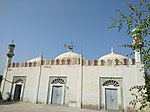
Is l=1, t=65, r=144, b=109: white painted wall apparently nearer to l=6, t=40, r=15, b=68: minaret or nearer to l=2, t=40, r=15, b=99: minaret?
l=2, t=40, r=15, b=99: minaret

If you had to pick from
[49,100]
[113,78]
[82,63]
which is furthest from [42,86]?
[113,78]

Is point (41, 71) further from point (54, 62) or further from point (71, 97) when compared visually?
point (71, 97)

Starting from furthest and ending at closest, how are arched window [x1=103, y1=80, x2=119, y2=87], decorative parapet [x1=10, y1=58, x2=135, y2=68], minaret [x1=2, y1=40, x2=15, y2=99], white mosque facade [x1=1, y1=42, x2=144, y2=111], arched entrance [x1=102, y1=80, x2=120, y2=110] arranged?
minaret [x1=2, y1=40, x2=15, y2=99] < decorative parapet [x1=10, y1=58, x2=135, y2=68] < arched window [x1=103, y1=80, x2=119, y2=87] < white mosque facade [x1=1, y1=42, x2=144, y2=111] < arched entrance [x1=102, y1=80, x2=120, y2=110]

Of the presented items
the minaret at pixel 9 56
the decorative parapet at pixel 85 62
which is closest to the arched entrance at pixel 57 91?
the decorative parapet at pixel 85 62

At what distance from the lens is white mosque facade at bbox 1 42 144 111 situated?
12.3 metres

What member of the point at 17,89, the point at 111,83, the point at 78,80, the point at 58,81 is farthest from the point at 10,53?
the point at 111,83

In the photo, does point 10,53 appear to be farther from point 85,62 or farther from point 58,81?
point 85,62

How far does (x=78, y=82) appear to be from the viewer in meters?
13.4

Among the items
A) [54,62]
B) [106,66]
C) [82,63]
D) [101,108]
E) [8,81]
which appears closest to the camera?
[101,108]

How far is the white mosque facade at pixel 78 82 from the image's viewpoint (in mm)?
12281

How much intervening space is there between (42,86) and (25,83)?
233cm

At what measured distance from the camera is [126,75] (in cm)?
1240

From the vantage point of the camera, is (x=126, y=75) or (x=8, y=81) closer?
(x=126, y=75)

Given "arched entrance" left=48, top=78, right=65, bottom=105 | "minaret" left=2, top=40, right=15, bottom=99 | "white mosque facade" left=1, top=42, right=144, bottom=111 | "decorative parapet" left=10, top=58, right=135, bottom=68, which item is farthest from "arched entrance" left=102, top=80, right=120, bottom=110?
"minaret" left=2, top=40, right=15, bottom=99
